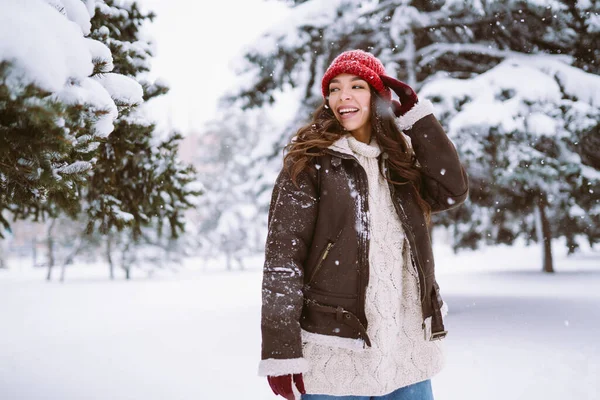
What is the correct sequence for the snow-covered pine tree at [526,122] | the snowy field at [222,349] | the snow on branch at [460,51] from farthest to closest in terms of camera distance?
1. the snow on branch at [460,51]
2. the snow-covered pine tree at [526,122]
3. the snowy field at [222,349]

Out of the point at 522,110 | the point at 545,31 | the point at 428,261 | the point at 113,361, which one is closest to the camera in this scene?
the point at 428,261

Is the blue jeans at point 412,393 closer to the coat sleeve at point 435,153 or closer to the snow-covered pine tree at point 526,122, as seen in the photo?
the coat sleeve at point 435,153

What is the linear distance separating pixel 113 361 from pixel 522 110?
265 inches

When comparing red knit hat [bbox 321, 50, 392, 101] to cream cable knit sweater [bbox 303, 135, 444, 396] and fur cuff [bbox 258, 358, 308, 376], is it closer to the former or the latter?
cream cable knit sweater [bbox 303, 135, 444, 396]

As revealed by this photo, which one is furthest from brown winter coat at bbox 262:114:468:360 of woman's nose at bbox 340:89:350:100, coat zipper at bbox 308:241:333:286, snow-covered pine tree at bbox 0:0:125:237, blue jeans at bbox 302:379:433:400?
snow-covered pine tree at bbox 0:0:125:237

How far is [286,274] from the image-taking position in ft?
6.01

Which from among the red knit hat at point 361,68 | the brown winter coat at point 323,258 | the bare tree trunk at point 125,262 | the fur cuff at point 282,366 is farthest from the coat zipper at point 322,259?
the bare tree trunk at point 125,262

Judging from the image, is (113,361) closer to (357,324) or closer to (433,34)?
(357,324)

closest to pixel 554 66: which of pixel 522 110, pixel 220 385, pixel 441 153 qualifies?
pixel 522 110

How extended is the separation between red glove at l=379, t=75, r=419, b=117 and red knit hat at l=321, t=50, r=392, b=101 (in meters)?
0.04

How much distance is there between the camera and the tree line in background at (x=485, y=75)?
6578mm

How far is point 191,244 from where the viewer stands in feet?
95.0

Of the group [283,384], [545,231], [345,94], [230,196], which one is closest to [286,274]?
[283,384]

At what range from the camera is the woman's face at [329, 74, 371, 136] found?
2191mm
